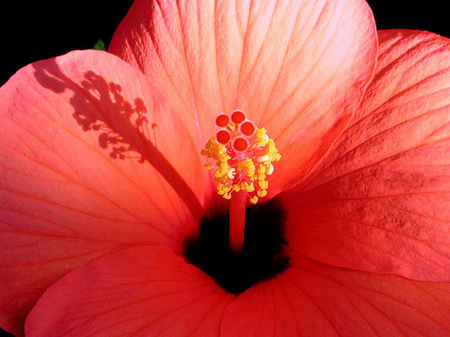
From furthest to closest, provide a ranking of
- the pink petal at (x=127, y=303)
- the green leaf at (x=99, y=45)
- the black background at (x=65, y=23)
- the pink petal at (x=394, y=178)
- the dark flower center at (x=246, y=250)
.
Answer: the black background at (x=65, y=23)
the green leaf at (x=99, y=45)
the dark flower center at (x=246, y=250)
the pink petal at (x=394, y=178)
the pink petal at (x=127, y=303)

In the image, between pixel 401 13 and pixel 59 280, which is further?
pixel 401 13

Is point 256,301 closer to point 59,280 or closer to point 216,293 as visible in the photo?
point 216,293

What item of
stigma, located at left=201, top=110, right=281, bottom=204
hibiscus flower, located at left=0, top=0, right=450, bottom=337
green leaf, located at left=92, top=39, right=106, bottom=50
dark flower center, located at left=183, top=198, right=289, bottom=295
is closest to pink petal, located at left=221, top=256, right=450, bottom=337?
hibiscus flower, located at left=0, top=0, right=450, bottom=337

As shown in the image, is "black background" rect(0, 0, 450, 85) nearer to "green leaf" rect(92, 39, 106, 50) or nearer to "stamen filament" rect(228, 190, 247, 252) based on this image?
"green leaf" rect(92, 39, 106, 50)

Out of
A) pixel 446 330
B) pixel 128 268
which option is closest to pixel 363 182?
pixel 446 330

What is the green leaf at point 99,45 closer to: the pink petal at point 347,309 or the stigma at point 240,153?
the stigma at point 240,153

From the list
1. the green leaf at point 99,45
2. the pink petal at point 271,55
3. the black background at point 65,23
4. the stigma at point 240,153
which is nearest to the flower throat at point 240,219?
the stigma at point 240,153
